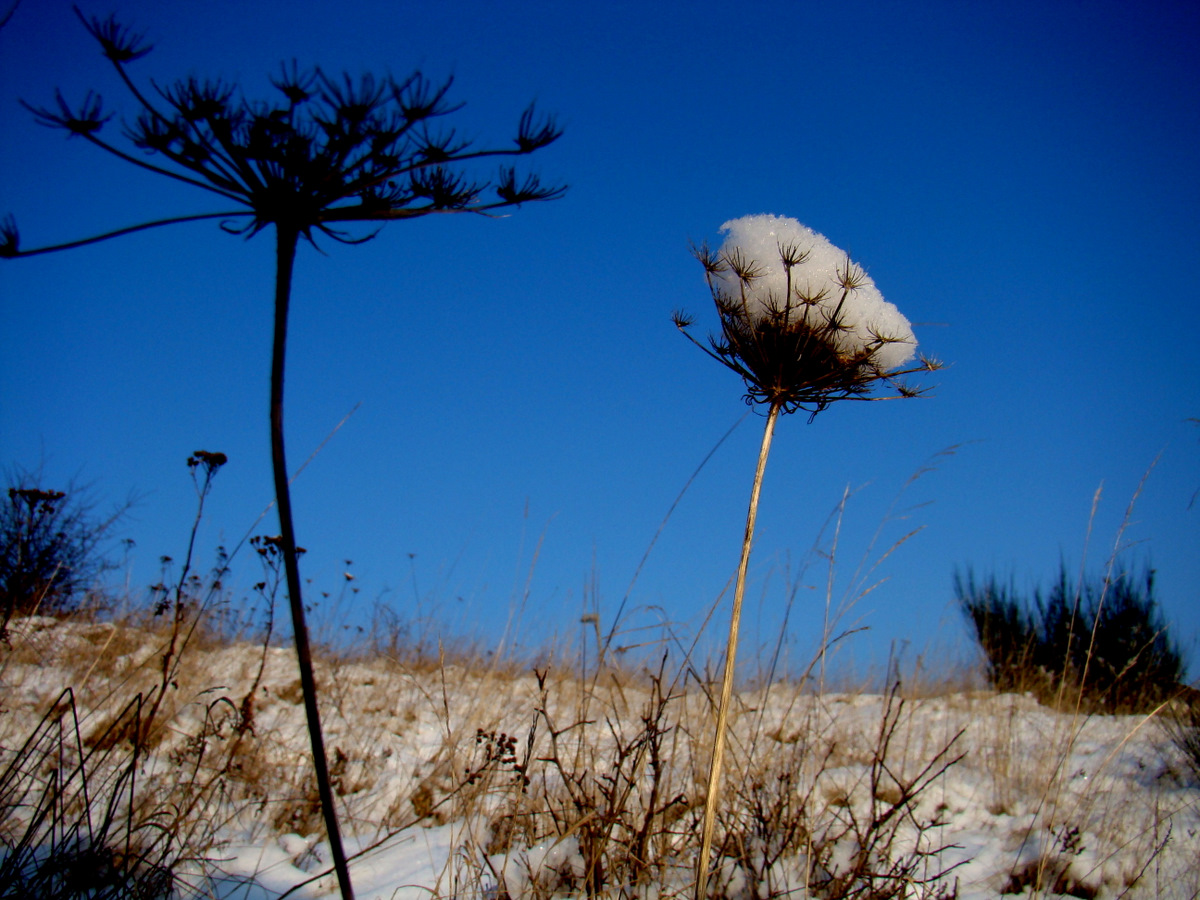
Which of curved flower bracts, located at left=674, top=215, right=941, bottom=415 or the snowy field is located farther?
the snowy field

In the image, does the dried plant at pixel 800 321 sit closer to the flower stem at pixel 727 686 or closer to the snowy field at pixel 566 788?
the flower stem at pixel 727 686

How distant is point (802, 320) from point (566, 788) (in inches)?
80.3

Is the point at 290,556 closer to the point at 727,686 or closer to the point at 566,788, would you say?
the point at 727,686

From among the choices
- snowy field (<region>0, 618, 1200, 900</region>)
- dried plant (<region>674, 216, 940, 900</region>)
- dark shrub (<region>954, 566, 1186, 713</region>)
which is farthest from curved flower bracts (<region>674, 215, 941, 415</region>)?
dark shrub (<region>954, 566, 1186, 713</region>)

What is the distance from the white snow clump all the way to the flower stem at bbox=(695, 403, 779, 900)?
0.25 meters

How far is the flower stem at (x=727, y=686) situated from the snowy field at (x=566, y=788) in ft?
1.18

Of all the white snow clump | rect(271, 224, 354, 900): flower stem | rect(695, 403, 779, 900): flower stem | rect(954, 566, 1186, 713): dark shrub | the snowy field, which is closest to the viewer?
rect(271, 224, 354, 900): flower stem

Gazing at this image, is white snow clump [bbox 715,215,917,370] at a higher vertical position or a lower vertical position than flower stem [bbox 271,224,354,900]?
higher

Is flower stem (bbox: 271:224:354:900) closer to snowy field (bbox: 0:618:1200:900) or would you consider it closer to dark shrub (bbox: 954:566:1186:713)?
snowy field (bbox: 0:618:1200:900)

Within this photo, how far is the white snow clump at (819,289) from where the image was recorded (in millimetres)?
1570

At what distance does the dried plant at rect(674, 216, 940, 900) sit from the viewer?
1563 millimetres

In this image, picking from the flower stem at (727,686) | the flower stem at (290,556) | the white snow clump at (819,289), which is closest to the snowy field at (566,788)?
the flower stem at (727,686)

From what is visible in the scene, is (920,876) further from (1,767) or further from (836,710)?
(1,767)

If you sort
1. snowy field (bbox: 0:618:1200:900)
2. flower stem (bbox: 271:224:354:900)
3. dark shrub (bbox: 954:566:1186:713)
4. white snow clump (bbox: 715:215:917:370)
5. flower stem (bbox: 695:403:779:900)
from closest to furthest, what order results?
flower stem (bbox: 271:224:354:900) → flower stem (bbox: 695:403:779:900) → white snow clump (bbox: 715:215:917:370) → snowy field (bbox: 0:618:1200:900) → dark shrub (bbox: 954:566:1186:713)
